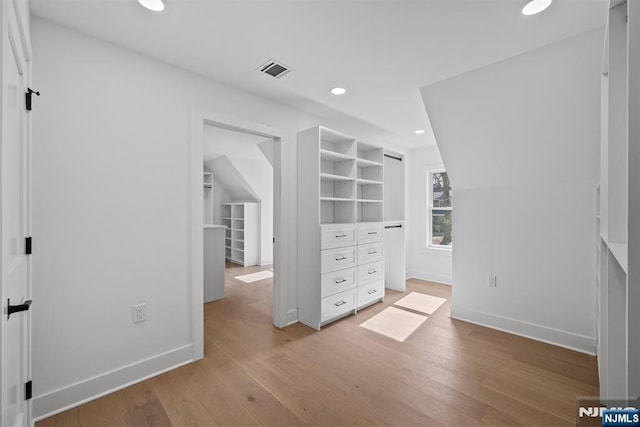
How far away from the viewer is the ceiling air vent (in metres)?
2.20

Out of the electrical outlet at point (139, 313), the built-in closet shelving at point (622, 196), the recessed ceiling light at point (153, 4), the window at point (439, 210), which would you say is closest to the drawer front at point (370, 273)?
the window at point (439, 210)

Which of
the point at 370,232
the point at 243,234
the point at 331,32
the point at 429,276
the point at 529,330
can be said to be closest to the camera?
the point at 331,32

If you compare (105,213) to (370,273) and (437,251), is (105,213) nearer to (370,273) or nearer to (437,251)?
(370,273)

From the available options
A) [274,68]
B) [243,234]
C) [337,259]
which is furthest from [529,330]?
[243,234]

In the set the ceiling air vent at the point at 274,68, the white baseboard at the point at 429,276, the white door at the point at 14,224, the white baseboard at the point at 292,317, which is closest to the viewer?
the white door at the point at 14,224

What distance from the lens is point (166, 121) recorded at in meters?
2.17

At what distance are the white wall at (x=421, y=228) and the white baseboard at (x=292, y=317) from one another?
2.80 metres

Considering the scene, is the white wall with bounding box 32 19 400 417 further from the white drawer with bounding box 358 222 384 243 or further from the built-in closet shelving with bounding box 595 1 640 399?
the built-in closet shelving with bounding box 595 1 640 399

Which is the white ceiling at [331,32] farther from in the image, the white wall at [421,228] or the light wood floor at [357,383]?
the white wall at [421,228]

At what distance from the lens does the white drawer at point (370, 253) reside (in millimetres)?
3416

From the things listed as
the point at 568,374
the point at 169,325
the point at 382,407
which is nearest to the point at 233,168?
the point at 169,325

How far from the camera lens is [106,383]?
74.1 inches

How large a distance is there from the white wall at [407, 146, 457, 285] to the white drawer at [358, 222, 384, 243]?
1.73 metres

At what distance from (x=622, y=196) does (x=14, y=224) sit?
2.68 m
